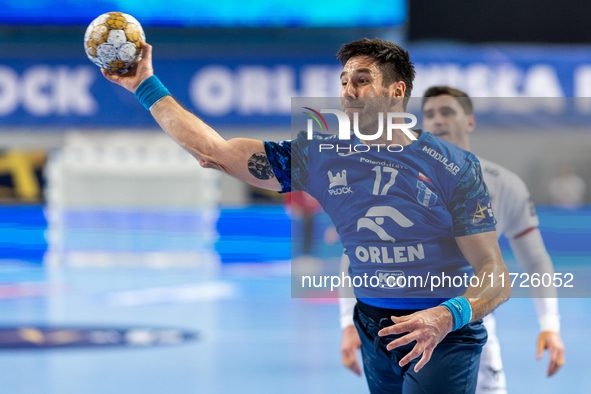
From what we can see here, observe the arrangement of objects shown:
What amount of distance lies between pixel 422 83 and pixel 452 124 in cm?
880

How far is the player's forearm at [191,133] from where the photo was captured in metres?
2.11

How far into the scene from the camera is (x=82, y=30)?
43.3 feet

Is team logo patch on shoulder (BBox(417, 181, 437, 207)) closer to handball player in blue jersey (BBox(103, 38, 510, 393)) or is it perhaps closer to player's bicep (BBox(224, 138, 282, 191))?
handball player in blue jersey (BBox(103, 38, 510, 393))

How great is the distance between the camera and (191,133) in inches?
83.4

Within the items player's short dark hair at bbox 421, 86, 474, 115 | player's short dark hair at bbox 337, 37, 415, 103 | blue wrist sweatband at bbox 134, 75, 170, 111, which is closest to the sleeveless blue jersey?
player's short dark hair at bbox 337, 37, 415, 103

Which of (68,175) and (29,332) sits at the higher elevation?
(68,175)

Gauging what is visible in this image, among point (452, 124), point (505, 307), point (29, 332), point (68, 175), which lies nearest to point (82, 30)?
point (68, 175)

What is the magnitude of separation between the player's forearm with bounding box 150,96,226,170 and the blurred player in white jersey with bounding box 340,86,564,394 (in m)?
1.14

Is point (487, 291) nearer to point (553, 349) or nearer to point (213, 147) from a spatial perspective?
point (213, 147)

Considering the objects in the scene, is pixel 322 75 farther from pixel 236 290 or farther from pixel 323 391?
pixel 323 391

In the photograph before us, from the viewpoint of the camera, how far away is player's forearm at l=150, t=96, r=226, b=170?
6.93 feet

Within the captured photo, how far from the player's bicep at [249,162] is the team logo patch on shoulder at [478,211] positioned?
0.71 m

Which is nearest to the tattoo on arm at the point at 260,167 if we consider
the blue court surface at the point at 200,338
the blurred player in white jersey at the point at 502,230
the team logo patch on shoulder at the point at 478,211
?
the team logo patch on shoulder at the point at 478,211

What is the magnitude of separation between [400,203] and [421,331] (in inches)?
19.8
